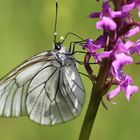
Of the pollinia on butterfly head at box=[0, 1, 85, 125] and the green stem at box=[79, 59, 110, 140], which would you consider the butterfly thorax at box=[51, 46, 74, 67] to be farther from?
the green stem at box=[79, 59, 110, 140]

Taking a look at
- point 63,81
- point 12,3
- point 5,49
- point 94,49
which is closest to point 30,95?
point 63,81

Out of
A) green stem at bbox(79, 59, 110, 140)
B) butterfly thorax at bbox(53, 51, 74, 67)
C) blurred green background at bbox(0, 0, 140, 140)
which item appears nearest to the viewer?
green stem at bbox(79, 59, 110, 140)

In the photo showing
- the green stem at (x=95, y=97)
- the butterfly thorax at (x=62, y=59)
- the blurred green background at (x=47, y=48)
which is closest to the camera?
the green stem at (x=95, y=97)

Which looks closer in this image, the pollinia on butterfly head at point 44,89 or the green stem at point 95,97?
the green stem at point 95,97

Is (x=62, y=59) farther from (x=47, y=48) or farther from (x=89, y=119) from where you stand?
(x=47, y=48)

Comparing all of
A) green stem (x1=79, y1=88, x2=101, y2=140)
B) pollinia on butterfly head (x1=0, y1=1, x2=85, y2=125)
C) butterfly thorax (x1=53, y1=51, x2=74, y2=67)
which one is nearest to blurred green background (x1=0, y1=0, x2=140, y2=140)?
pollinia on butterfly head (x1=0, y1=1, x2=85, y2=125)

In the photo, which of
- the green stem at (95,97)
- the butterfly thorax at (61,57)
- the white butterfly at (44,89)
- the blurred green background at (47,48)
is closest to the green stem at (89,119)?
the green stem at (95,97)

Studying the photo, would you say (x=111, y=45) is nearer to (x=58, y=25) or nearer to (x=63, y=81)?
(x=63, y=81)

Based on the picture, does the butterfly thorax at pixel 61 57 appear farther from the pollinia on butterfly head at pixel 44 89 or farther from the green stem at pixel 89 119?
the green stem at pixel 89 119

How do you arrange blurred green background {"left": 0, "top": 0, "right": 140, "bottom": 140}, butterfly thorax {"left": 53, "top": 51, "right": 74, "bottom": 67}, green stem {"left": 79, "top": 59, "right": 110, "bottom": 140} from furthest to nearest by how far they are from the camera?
blurred green background {"left": 0, "top": 0, "right": 140, "bottom": 140} < butterfly thorax {"left": 53, "top": 51, "right": 74, "bottom": 67} < green stem {"left": 79, "top": 59, "right": 110, "bottom": 140}
